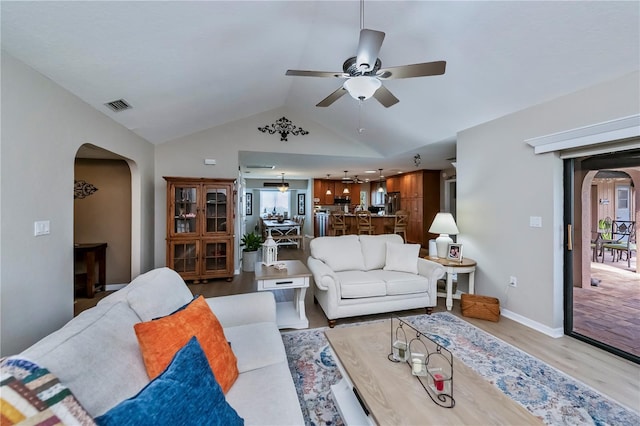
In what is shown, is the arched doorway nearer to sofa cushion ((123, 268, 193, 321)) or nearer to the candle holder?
sofa cushion ((123, 268, 193, 321))

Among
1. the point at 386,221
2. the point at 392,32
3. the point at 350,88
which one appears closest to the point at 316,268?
the point at 350,88

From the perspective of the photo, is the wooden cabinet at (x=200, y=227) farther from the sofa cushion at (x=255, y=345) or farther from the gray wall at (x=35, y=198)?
the sofa cushion at (x=255, y=345)

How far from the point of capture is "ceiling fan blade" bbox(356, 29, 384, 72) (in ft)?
5.62

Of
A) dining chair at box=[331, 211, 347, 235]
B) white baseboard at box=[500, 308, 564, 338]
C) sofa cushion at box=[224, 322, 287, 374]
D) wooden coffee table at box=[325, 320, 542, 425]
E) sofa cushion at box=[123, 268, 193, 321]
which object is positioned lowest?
white baseboard at box=[500, 308, 564, 338]

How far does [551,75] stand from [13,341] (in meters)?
4.78

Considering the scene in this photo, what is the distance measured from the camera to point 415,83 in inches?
129

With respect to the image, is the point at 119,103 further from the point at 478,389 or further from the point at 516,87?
the point at 516,87

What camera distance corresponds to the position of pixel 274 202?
37.9 feet

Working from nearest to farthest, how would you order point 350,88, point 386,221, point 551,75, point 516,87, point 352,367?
1. point 352,367
2. point 350,88
3. point 551,75
4. point 516,87
5. point 386,221

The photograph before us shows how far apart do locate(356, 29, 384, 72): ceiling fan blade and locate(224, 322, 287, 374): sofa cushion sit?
1995 millimetres

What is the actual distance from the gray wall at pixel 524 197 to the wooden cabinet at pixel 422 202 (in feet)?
13.5

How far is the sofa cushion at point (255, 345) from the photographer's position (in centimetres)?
149

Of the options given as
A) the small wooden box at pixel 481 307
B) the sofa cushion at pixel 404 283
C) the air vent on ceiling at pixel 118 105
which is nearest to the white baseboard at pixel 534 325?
the small wooden box at pixel 481 307

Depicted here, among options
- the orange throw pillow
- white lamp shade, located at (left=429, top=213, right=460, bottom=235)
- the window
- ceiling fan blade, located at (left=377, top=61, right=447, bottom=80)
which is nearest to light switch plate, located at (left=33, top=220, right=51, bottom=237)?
the orange throw pillow
